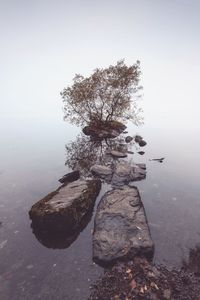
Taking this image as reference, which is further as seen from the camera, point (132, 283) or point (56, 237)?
point (56, 237)

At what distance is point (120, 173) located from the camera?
62.7 feet

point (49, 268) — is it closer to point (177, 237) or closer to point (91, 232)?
point (91, 232)

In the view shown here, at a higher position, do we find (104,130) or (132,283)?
(104,130)

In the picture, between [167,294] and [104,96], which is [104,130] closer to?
[104,96]

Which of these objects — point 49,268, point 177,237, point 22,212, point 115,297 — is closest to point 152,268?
point 115,297

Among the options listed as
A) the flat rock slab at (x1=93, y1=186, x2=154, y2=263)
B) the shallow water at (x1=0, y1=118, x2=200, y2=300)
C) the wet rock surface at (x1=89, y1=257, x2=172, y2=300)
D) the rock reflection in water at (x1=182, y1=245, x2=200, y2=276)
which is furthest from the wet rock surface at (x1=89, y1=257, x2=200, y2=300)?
the shallow water at (x1=0, y1=118, x2=200, y2=300)

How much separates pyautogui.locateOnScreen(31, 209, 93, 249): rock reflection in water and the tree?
1208 inches

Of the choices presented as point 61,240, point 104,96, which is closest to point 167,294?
point 61,240

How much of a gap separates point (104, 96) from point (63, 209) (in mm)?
32181

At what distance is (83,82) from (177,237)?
107 feet

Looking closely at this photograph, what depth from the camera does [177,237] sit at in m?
11.5

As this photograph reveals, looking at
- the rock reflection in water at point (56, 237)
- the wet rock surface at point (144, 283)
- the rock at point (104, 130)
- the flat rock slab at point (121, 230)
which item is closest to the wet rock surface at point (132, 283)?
the wet rock surface at point (144, 283)

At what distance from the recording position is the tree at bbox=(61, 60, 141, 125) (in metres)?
37.9

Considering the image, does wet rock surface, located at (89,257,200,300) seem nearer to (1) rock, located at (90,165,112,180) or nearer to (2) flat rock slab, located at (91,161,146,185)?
(2) flat rock slab, located at (91,161,146,185)
